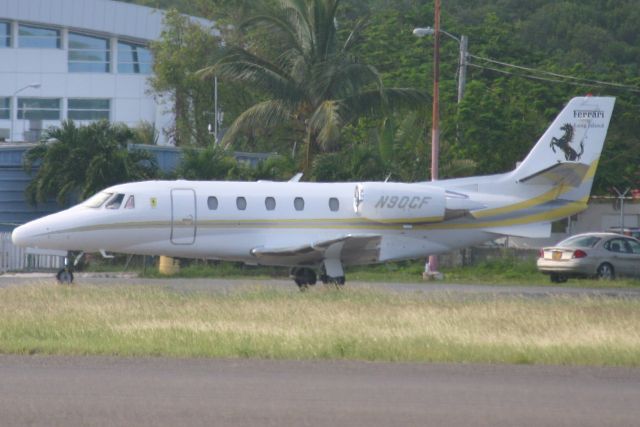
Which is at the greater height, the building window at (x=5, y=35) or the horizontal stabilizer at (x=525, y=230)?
the building window at (x=5, y=35)

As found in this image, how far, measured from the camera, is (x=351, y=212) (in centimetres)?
2519

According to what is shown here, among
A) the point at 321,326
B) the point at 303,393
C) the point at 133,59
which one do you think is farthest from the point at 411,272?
the point at 133,59

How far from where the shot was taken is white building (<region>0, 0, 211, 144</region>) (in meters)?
66.6

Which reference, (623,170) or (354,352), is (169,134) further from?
(354,352)

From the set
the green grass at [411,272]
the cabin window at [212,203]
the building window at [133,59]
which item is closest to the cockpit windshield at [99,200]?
the cabin window at [212,203]

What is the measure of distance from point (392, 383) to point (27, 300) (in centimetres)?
1062

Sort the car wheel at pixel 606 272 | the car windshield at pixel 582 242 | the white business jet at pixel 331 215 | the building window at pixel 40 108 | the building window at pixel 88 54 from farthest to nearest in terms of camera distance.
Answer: the building window at pixel 40 108 < the building window at pixel 88 54 < the car windshield at pixel 582 242 < the car wheel at pixel 606 272 < the white business jet at pixel 331 215

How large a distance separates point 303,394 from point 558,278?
21105mm

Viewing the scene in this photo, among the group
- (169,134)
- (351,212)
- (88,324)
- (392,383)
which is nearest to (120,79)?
(169,134)

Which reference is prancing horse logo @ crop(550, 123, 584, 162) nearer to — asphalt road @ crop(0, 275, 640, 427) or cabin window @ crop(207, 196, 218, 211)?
cabin window @ crop(207, 196, 218, 211)

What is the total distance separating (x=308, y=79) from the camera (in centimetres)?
3741

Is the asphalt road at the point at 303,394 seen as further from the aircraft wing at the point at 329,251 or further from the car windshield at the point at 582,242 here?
the car windshield at the point at 582,242

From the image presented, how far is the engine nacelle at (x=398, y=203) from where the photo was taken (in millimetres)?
24734

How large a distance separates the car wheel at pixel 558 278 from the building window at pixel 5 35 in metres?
45.0
